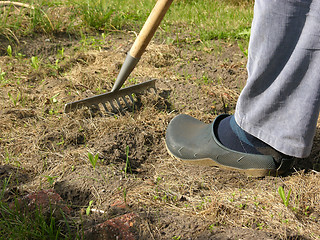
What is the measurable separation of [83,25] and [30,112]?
173 centimetres

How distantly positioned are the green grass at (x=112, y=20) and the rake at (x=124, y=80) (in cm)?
122

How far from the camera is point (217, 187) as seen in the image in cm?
A: 186

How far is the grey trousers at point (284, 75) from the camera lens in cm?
154

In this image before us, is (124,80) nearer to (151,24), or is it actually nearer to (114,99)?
(114,99)

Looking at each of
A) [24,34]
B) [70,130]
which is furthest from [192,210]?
[24,34]

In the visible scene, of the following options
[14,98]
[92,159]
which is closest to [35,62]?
[14,98]

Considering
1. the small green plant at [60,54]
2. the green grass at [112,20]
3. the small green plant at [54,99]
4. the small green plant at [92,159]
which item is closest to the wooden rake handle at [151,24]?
the small green plant at [54,99]

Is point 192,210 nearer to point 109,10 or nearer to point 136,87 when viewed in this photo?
point 136,87

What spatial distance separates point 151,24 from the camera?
227 cm

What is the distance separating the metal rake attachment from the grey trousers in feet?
3.34

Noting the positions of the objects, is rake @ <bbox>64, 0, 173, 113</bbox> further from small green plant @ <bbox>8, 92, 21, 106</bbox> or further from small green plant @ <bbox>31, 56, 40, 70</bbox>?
small green plant @ <bbox>31, 56, 40, 70</bbox>

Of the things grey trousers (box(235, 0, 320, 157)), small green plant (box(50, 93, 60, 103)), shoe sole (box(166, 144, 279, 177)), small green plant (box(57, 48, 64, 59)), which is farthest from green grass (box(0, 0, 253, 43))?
grey trousers (box(235, 0, 320, 157))

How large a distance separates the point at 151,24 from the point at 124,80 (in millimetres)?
435

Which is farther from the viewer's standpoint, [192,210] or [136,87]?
[136,87]
